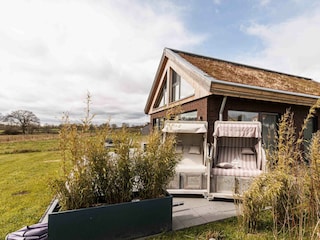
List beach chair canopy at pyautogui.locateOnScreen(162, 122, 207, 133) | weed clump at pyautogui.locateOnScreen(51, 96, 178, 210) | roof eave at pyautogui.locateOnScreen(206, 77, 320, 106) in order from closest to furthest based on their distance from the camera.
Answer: weed clump at pyautogui.locateOnScreen(51, 96, 178, 210)
beach chair canopy at pyautogui.locateOnScreen(162, 122, 207, 133)
roof eave at pyautogui.locateOnScreen(206, 77, 320, 106)

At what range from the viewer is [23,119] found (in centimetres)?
2028

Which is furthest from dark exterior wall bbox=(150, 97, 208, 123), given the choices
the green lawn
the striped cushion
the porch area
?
the green lawn

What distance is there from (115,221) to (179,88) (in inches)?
276

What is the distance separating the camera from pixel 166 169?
3.02 m

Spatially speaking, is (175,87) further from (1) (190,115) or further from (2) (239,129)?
(2) (239,129)

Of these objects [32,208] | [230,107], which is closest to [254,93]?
[230,107]

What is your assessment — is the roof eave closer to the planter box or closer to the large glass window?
the large glass window

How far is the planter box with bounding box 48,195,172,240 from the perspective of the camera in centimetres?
229

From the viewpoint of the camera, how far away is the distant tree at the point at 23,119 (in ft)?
59.9

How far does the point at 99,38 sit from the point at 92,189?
6.97 m

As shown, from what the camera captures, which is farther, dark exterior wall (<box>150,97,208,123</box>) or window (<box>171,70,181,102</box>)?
window (<box>171,70,181,102</box>)

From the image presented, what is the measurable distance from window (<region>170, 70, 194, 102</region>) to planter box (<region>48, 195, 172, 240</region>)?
5218 millimetres

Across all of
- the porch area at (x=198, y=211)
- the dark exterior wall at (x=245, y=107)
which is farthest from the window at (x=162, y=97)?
the porch area at (x=198, y=211)

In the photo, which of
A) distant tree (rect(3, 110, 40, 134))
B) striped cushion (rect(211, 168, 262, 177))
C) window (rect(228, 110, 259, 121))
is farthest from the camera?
distant tree (rect(3, 110, 40, 134))
